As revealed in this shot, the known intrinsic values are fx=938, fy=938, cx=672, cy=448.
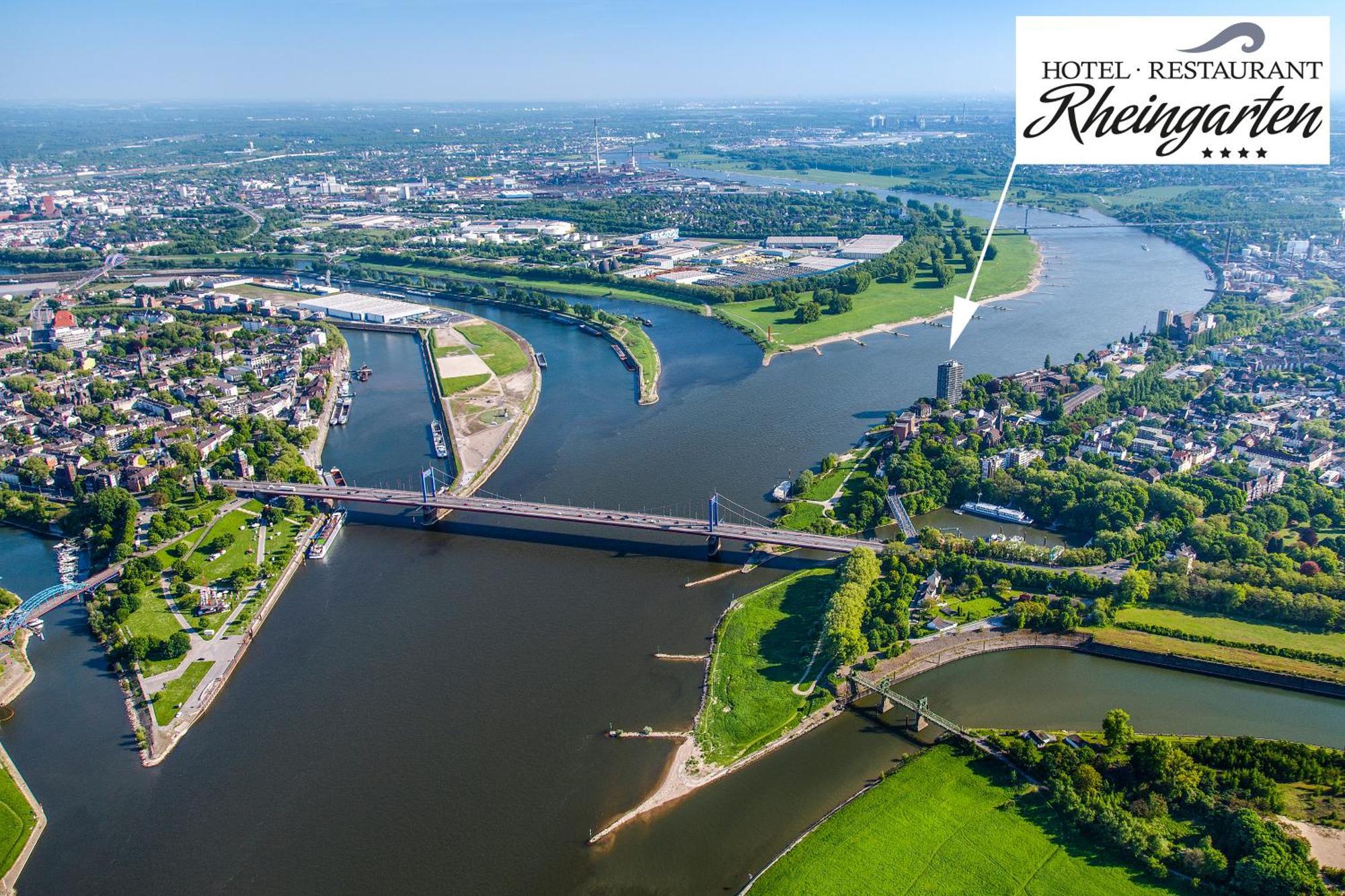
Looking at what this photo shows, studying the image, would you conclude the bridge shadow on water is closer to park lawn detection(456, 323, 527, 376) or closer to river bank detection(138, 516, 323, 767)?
river bank detection(138, 516, 323, 767)

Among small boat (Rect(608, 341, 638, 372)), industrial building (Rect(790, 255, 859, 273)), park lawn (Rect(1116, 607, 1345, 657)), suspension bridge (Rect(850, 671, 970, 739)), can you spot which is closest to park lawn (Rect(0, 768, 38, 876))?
suspension bridge (Rect(850, 671, 970, 739))

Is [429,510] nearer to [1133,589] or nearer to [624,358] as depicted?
[1133,589]

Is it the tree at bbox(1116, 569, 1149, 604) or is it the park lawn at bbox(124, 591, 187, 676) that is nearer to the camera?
the park lawn at bbox(124, 591, 187, 676)

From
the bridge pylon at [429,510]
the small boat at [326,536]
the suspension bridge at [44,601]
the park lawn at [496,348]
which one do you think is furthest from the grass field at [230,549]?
the park lawn at [496,348]

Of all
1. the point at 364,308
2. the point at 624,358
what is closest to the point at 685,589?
the point at 624,358

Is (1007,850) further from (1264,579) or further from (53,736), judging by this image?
(53,736)

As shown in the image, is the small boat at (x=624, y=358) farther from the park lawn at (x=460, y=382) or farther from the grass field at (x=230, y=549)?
the grass field at (x=230, y=549)

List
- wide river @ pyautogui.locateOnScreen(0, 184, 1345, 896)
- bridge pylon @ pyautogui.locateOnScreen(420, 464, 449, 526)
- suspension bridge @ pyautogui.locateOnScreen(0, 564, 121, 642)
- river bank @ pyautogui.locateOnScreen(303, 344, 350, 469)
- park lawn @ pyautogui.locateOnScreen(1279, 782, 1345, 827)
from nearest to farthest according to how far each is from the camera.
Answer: park lawn @ pyautogui.locateOnScreen(1279, 782, 1345, 827) < wide river @ pyautogui.locateOnScreen(0, 184, 1345, 896) < suspension bridge @ pyautogui.locateOnScreen(0, 564, 121, 642) < bridge pylon @ pyautogui.locateOnScreen(420, 464, 449, 526) < river bank @ pyautogui.locateOnScreen(303, 344, 350, 469)

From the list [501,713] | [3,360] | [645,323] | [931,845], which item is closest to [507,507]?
[501,713]
